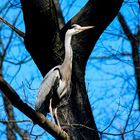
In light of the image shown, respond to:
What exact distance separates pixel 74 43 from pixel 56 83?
0.52m

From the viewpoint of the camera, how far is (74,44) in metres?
4.99

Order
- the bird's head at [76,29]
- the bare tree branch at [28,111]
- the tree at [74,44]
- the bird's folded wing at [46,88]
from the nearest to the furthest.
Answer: the bare tree branch at [28,111], the tree at [74,44], the bird's head at [76,29], the bird's folded wing at [46,88]

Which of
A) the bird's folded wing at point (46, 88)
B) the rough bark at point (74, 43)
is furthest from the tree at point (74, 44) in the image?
the bird's folded wing at point (46, 88)

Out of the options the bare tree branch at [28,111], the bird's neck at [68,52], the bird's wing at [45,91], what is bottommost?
the bare tree branch at [28,111]

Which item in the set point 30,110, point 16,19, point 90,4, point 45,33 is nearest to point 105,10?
point 90,4

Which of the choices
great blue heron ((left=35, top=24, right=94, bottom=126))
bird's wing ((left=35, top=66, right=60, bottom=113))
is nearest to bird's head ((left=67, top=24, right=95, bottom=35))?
great blue heron ((left=35, top=24, right=94, bottom=126))

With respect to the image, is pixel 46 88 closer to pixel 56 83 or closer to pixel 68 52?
pixel 56 83

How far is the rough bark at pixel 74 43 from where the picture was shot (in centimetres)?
446

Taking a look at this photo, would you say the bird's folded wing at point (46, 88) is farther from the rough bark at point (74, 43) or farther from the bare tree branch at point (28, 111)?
the bare tree branch at point (28, 111)

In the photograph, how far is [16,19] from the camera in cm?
1070

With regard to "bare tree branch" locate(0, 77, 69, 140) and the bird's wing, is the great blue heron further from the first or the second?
"bare tree branch" locate(0, 77, 69, 140)

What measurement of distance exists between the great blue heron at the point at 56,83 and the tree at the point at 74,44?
72 millimetres

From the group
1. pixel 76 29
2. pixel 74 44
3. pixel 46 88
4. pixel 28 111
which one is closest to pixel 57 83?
pixel 46 88

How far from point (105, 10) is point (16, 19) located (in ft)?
20.0
